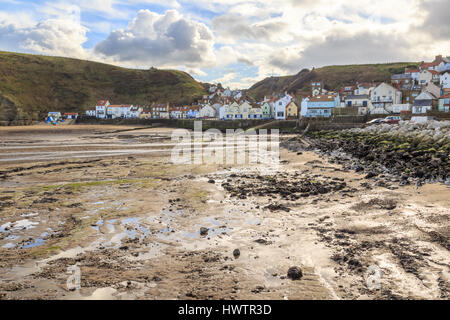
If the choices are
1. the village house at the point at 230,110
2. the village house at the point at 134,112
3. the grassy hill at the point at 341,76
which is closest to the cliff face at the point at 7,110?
the village house at the point at 134,112

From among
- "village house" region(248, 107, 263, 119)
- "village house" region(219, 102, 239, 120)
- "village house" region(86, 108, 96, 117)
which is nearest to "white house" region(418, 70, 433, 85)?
"village house" region(248, 107, 263, 119)

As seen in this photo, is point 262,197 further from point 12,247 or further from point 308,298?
point 12,247

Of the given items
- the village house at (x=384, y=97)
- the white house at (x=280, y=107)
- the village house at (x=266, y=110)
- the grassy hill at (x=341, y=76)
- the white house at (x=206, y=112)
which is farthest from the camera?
the grassy hill at (x=341, y=76)

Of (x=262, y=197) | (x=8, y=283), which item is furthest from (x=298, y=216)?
(x=8, y=283)

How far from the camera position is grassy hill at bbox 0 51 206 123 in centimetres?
10392

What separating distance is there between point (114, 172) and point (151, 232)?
12.9 metres

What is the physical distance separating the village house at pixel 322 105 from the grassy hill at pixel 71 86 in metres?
62.3

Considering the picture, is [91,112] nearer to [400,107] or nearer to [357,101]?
[357,101]

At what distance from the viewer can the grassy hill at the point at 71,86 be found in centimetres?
10392

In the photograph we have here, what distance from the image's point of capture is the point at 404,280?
618 centimetres

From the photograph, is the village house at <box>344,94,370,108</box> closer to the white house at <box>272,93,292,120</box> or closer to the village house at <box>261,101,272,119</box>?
the white house at <box>272,93,292,120</box>

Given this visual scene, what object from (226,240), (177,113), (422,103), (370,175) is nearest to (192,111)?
(177,113)

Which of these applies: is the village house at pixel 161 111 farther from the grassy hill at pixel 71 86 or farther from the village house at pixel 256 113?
the village house at pixel 256 113

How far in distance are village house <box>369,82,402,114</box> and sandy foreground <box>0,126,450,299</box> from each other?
57.1 m
